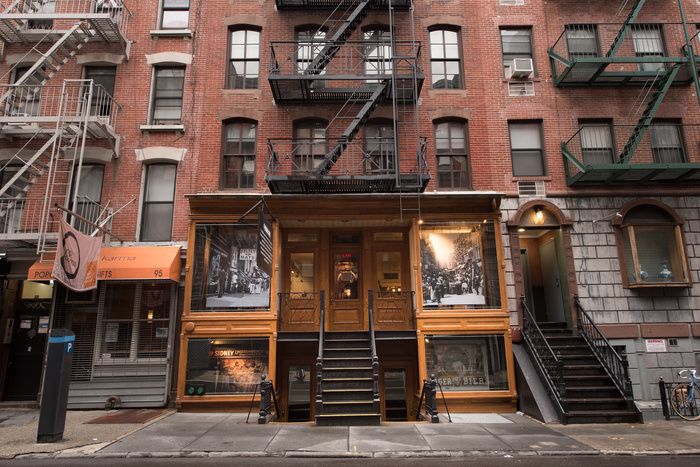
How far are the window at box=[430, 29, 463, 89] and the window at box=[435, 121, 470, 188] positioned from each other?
4.61ft

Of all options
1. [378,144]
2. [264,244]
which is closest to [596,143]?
[378,144]

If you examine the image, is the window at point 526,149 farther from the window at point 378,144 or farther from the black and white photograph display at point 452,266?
the window at point 378,144

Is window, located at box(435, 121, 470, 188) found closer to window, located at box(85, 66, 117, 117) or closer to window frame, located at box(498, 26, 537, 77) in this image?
window frame, located at box(498, 26, 537, 77)

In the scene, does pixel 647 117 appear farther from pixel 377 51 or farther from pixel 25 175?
pixel 25 175

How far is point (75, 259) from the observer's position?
34.3ft

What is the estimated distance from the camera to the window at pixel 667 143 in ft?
45.5

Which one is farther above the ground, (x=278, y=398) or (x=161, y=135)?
(x=161, y=135)

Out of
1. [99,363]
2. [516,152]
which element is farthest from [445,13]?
[99,363]

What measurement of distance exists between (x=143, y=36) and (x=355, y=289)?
10773 millimetres

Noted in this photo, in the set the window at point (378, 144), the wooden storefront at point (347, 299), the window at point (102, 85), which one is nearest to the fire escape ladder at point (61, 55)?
the window at point (102, 85)

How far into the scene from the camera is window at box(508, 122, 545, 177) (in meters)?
14.0

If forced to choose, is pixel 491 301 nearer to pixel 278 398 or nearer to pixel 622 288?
pixel 622 288

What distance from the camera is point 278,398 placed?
41.6 feet

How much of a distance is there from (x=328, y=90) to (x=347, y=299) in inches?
249
